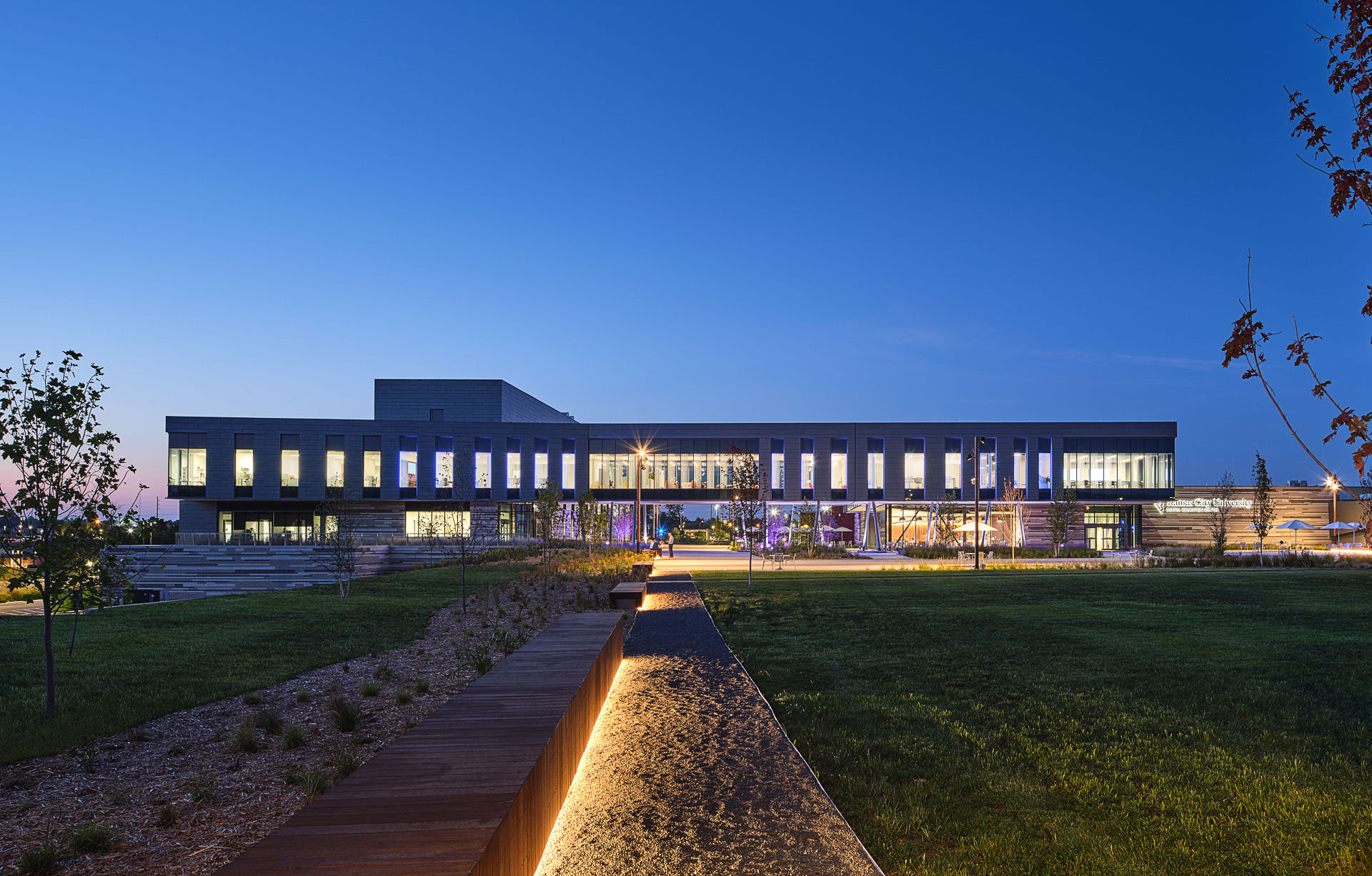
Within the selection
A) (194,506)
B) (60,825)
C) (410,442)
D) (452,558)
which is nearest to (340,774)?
(60,825)

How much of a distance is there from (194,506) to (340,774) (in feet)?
215

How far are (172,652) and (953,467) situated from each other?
58332 millimetres

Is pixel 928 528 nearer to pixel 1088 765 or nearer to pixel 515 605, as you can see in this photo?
pixel 515 605

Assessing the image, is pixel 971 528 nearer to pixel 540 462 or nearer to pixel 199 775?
pixel 540 462

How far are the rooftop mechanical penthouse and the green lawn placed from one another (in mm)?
41160

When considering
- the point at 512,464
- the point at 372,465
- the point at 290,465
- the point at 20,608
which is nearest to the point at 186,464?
the point at 290,465

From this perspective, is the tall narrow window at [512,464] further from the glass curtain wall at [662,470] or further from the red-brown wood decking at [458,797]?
the red-brown wood decking at [458,797]

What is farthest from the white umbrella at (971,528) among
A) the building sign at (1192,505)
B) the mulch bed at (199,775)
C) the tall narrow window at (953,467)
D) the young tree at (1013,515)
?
the mulch bed at (199,775)

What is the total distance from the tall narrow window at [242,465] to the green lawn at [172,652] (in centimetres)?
4344

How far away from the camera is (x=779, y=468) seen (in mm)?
64000

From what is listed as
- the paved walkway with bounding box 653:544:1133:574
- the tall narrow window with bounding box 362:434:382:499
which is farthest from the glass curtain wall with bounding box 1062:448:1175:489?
the tall narrow window with bounding box 362:434:382:499

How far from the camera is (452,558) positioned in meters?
39.7

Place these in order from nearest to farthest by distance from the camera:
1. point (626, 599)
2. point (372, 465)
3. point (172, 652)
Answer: point (172, 652) → point (626, 599) → point (372, 465)

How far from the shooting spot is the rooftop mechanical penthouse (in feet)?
198
